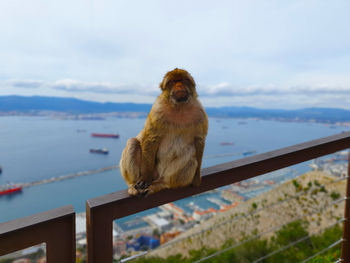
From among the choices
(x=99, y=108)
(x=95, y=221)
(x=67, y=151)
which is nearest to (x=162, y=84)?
(x=95, y=221)

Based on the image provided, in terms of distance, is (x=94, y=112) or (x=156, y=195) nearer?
(x=156, y=195)

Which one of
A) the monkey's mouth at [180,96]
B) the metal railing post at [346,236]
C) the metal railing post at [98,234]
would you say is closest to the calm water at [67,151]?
the metal railing post at [346,236]

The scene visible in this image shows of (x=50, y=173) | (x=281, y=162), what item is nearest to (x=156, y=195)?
(x=281, y=162)

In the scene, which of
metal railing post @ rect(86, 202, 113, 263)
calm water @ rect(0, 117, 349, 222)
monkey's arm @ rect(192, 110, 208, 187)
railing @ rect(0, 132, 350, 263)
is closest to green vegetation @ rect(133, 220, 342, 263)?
calm water @ rect(0, 117, 349, 222)

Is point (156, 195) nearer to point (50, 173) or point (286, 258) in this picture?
point (286, 258)

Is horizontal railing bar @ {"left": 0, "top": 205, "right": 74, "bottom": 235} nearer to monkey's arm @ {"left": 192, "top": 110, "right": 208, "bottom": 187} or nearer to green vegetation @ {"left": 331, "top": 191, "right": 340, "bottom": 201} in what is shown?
monkey's arm @ {"left": 192, "top": 110, "right": 208, "bottom": 187}

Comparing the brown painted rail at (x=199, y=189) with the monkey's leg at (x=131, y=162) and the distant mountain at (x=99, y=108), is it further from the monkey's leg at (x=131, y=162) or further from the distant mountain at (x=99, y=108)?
the distant mountain at (x=99, y=108)
